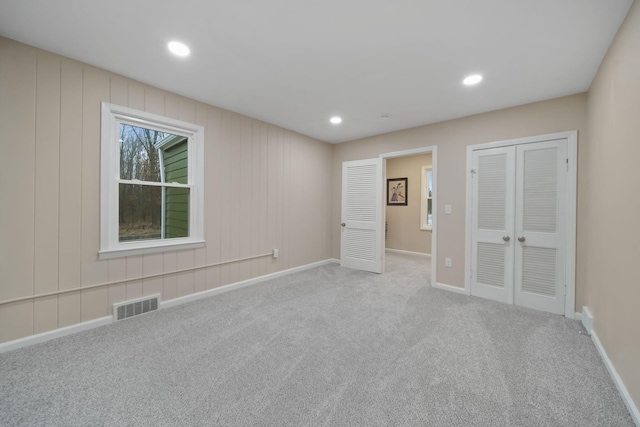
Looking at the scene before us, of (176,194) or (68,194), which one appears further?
(176,194)

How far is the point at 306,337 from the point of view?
2.25 metres

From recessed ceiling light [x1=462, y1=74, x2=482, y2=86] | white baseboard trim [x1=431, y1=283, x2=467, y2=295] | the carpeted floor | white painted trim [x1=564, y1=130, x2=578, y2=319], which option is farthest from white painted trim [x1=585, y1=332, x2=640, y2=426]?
A: recessed ceiling light [x1=462, y1=74, x2=482, y2=86]

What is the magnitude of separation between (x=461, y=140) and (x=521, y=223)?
51.5 inches

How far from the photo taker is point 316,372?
1.78 metres

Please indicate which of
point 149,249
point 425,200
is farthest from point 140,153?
point 425,200

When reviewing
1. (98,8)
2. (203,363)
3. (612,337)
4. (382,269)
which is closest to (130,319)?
(203,363)

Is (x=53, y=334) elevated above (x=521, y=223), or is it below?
below

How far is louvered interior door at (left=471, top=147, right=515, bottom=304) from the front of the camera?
3092 mm

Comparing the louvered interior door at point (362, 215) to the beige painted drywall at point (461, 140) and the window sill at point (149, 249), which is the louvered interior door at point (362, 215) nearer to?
the beige painted drywall at point (461, 140)

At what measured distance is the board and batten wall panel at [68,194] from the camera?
6.56 feet

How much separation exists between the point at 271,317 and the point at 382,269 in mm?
2409

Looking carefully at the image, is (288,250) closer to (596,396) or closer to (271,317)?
(271,317)

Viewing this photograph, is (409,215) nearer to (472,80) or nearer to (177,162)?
(472,80)

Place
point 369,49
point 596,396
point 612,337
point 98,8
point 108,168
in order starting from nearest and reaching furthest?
point 596,396 < point 98,8 < point 612,337 < point 369,49 < point 108,168
